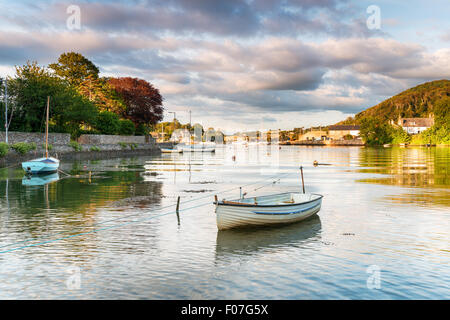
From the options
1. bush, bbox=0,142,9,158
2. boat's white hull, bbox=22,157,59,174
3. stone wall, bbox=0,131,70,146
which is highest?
stone wall, bbox=0,131,70,146

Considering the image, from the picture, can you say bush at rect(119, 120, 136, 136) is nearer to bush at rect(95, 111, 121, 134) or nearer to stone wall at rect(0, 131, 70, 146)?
bush at rect(95, 111, 121, 134)

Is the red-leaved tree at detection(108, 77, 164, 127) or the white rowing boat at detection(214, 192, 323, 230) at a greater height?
the red-leaved tree at detection(108, 77, 164, 127)

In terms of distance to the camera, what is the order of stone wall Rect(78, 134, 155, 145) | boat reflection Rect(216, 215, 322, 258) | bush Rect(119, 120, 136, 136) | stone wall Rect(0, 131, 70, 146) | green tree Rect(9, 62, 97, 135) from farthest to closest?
1. bush Rect(119, 120, 136, 136)
2. stone wall Rect(78, 134, 155, 145)
3. green tree Rect(9, 62, 97, 135)
4. stone wall Rect(0, 131, 70, 146)
5. boat reflection Rect(216, 215, 322, 258)

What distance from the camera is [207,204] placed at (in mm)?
25828

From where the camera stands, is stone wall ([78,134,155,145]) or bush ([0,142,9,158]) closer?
bush ([0,142,9,158])

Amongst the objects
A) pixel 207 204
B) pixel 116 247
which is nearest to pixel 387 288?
pixel 116 247

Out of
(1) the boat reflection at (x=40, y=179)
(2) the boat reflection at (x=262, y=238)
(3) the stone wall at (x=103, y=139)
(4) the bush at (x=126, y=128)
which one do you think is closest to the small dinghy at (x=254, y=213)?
(2) the boat reflection at (x=262, y=238)

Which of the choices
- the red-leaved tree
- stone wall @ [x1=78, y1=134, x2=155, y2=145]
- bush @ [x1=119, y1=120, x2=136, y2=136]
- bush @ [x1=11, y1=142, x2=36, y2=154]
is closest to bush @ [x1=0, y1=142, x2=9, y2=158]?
bush @ [x1=11, y1=142, x2=36, y2=154]

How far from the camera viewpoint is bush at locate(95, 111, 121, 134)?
3718 inches

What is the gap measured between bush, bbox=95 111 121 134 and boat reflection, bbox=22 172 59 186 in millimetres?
49706

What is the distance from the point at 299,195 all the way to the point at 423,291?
11318 millimetres

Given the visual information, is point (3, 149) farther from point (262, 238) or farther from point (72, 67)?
point (72, 67)

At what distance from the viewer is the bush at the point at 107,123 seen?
94438mm

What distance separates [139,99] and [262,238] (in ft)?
321
